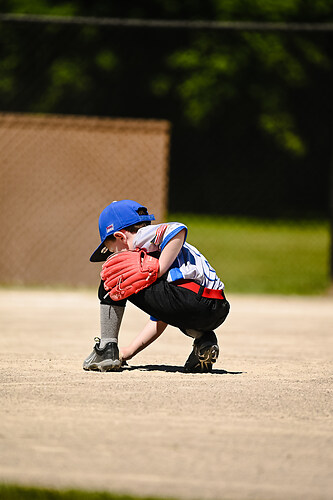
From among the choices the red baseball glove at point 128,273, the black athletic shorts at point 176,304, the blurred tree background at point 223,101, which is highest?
the blurred tree background at point 223,101

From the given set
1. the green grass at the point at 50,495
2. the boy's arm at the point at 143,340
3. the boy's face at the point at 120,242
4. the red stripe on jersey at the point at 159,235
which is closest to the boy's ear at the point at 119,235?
the boy's face at the point at 120,242

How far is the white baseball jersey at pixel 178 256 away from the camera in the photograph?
4758mm

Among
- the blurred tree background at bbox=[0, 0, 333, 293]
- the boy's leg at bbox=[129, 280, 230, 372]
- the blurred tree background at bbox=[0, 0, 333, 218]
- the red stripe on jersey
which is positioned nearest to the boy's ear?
the red stripe on jersey

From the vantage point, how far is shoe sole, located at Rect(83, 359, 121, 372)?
15.9ft

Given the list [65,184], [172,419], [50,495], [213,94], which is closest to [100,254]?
[172,419]

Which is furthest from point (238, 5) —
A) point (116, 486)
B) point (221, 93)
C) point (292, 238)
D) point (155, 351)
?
point (116, 486)

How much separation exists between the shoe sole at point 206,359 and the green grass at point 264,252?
4.78 meters

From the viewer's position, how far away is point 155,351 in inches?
231

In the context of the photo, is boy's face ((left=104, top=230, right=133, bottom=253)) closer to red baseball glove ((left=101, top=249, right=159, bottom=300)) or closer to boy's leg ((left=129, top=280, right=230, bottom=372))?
red baseball glove ((left=101, top=249, right=159, bottom=300))

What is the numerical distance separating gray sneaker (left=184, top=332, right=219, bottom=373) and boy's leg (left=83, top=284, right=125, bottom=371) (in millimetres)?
396

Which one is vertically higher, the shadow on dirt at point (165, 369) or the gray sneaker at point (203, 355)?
the gray sneaker at point (203, 355)

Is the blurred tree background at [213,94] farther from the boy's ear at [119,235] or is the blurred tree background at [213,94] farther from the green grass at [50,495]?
the green grass at [50,495]

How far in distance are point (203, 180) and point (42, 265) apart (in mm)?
6697

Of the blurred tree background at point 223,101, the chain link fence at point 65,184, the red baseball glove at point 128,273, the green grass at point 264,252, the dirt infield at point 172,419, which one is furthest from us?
the blurred tree background at point 223,101
